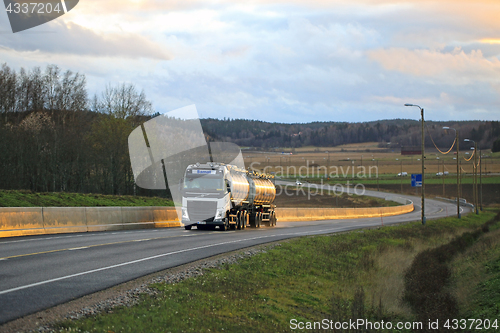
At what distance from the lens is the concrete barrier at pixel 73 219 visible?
19312 millimetres

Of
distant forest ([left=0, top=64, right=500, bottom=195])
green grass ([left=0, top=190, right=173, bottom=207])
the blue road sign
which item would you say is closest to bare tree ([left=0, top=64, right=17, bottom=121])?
distant forest ([left=0, top=64, right=500, bottom=195])

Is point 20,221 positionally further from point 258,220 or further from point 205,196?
point 258,220

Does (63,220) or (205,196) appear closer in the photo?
(63,220)

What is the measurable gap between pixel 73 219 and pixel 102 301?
15018 millimetres

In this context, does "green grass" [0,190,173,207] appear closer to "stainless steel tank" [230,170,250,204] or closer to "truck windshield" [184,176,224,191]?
"truck windshield" [184,176,224,191]

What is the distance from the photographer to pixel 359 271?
18672 millimetres

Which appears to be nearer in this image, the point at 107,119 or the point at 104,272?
the point at 104,272

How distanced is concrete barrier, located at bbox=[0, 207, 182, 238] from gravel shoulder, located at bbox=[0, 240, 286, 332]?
8.80m

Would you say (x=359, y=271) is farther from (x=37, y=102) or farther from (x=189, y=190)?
(x=37, y=102)

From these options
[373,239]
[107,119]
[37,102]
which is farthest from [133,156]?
[373,239]

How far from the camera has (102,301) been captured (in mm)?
8664

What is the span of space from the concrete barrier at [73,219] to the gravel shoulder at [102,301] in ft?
28.9

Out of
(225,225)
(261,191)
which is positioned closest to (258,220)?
(261,191)

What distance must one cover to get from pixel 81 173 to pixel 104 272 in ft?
137
